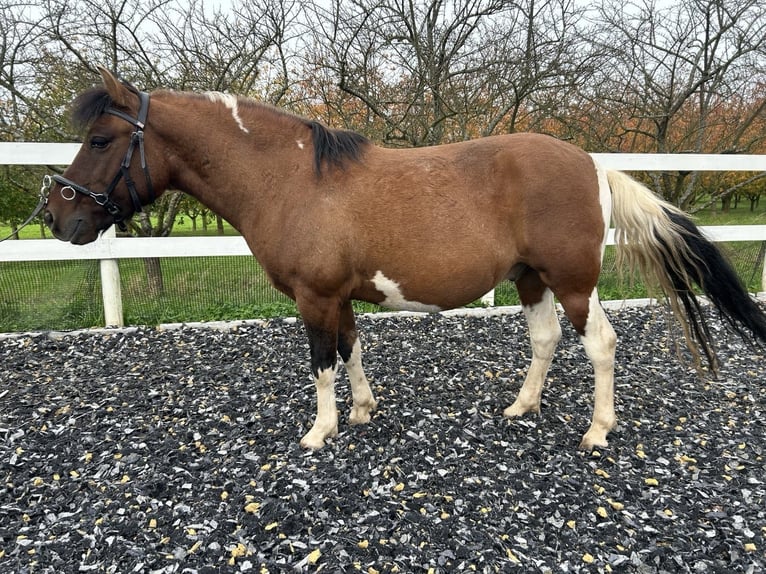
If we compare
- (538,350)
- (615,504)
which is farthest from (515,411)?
(615,504)

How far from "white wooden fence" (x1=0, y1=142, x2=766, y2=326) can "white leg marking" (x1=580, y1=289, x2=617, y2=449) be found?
83.8 inches

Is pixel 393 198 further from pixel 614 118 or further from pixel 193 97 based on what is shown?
pixel 614 118

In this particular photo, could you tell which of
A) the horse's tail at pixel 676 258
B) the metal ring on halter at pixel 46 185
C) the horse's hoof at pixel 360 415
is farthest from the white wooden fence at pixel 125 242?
the horse's hoof at pixel 360 415

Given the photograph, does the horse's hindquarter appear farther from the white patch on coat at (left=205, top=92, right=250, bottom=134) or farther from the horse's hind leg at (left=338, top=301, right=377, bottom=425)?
the white patch on coat at (left=205, top=92, right=250, bottom=134)

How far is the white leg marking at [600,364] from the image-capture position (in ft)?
8.93

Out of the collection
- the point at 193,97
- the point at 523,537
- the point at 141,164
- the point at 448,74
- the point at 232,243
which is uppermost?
the point at 448,74

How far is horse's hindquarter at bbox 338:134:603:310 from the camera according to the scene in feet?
8.34

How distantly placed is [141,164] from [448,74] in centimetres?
487

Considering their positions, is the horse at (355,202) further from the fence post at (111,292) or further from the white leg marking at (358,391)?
the fence post at (111,292)

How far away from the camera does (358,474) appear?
249 cm

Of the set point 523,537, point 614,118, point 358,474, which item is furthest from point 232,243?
point 614,118

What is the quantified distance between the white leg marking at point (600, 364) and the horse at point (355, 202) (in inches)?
0.5

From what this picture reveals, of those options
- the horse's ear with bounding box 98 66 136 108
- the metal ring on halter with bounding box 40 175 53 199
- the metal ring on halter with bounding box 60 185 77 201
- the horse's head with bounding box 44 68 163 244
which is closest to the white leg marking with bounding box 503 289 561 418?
the horse's head with bounding box 44 68 163 244

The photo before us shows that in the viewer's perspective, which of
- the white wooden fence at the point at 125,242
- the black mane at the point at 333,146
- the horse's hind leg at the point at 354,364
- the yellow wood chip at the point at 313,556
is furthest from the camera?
the white wooden fence at the point at 125,242
